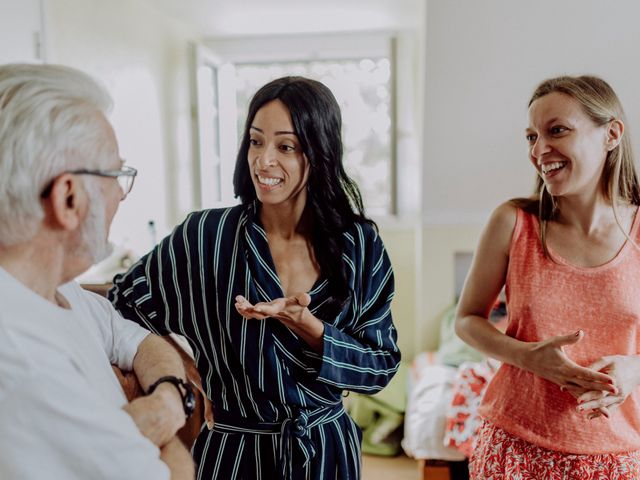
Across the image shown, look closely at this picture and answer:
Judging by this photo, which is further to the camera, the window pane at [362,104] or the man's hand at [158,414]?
the window pane at [362,104]

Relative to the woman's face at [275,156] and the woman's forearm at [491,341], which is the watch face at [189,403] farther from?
the woman's forearm at [491,341]

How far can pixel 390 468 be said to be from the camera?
327 centimetres

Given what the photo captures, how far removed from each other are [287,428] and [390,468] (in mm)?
2216

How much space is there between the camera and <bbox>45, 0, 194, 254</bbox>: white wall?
311cm

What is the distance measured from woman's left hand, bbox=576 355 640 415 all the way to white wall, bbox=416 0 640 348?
1.97 meters

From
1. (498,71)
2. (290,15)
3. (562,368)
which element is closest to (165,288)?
(562,368)

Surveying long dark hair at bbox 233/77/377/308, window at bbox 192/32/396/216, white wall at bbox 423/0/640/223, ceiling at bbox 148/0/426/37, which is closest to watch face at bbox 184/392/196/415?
long dark hair at bbox 233/77/377/308

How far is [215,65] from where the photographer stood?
4.44 metres

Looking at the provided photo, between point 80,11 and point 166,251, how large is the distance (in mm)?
2297

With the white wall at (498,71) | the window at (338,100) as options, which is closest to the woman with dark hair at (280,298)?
the white wall at (498,71)

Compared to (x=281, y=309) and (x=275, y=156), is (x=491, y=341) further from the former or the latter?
(x=275, y=156)

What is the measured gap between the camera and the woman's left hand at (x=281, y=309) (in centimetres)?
112

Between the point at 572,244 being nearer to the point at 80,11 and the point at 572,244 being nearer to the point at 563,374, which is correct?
the point at 563,374

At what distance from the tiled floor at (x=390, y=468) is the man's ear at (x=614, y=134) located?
230cm
